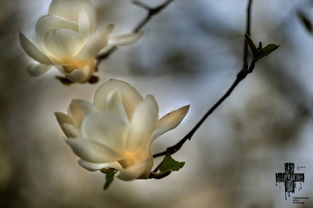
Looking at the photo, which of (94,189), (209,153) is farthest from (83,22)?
(94,189)

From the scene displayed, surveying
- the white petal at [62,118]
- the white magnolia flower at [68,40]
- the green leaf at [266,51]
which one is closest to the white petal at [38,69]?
the white magnolia flower at [68,40]

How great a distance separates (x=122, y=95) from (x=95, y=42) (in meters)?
0.10

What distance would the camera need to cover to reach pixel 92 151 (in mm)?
418

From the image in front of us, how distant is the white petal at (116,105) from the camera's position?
0.43 meters

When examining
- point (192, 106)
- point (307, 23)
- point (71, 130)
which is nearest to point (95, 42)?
point (71, 130)

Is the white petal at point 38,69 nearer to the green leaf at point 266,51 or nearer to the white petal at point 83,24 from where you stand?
the white petal at point 83,24

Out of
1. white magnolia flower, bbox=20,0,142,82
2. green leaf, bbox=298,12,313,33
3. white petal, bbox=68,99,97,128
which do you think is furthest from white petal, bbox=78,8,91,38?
green leaf, bbox=298,12,313,33

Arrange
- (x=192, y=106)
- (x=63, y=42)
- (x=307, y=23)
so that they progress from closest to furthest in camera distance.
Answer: (x=63, y=42)
(x=307, y=23)
(x=192, y=106)

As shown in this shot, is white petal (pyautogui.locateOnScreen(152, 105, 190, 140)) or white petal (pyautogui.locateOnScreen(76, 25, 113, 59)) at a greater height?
white petal (pyautogui.locateOnScreen(76, 25, 113, 59))

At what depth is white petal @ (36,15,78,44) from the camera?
20.8 inches

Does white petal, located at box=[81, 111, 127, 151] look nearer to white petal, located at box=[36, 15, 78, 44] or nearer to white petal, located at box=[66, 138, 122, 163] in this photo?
white petal, located at box=[66, 138, 122, 163]

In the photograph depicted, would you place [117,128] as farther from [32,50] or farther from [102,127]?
[32,50]

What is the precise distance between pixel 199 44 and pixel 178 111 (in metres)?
0.76

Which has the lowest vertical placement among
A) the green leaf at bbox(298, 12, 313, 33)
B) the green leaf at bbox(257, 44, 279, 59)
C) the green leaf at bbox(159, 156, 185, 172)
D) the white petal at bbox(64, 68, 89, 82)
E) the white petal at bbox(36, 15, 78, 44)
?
the green leaf at bbox(159, 156, 185, 172)
